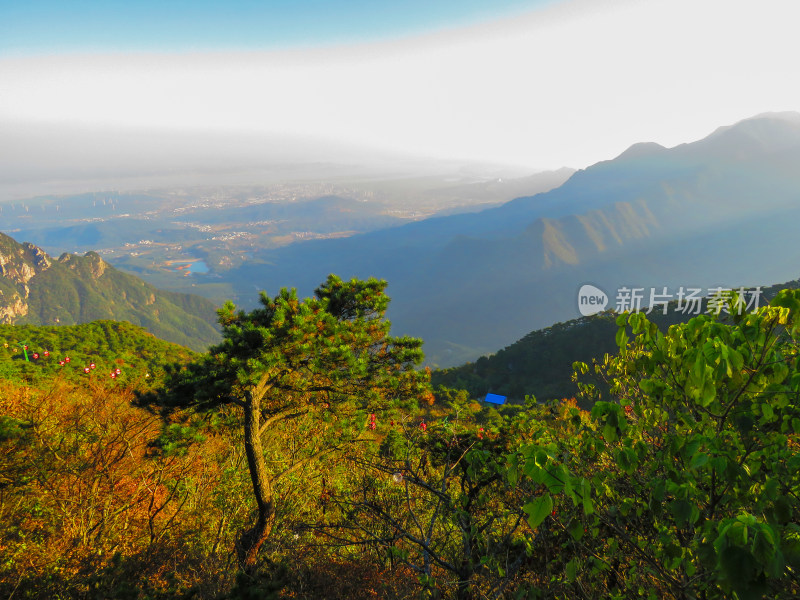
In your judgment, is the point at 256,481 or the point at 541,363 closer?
the point at 256,481

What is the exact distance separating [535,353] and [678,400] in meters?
60.8

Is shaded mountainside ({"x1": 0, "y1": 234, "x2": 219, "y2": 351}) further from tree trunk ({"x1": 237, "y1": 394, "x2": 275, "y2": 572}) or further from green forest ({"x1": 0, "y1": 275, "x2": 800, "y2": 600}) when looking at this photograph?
tree trunk ({"x1": 237, "y1": 394, "x2": 275, "y2": 572})

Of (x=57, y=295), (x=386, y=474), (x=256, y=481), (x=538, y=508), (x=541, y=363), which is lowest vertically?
(x=541, y=363)

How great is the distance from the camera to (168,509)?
29.4 feet

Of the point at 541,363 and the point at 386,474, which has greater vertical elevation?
the point at 386,474

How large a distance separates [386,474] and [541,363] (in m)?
54.3

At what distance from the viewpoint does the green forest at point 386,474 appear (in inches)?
88.2

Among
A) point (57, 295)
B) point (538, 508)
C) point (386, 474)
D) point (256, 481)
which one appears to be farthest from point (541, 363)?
point (57, 295)

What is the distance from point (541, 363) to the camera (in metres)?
57.5

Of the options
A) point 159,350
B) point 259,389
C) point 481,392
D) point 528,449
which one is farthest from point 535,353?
point 528,449

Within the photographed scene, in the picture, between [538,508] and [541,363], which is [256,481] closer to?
[538,508]

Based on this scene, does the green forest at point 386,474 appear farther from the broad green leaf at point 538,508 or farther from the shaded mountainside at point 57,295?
the shaded mountainside at point 57,295

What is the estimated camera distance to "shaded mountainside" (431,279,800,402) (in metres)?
50.8

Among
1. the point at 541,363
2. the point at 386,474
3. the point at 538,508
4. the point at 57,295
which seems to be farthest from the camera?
the point at 57,295
